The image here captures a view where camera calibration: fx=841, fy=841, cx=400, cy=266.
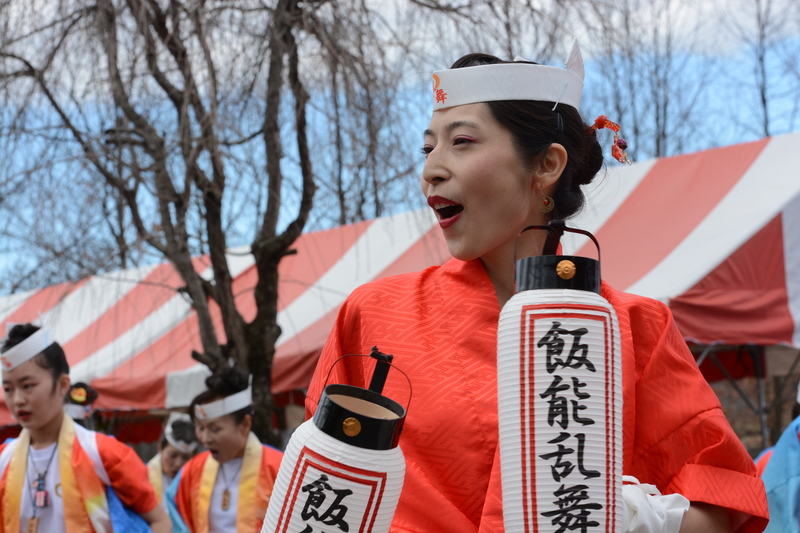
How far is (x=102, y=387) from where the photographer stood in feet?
19.9

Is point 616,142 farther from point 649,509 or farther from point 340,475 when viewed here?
point 340,475

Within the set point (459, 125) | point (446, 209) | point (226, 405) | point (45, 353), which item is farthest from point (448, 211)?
point (226, 405)

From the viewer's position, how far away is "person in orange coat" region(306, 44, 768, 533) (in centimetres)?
121

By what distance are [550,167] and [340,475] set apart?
2.13 ft

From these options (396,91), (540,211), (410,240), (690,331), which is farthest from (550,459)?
(410,240)

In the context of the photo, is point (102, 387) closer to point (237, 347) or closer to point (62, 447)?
point (237, 347)

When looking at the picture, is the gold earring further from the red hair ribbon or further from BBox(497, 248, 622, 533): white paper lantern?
BBox(497, 248, 622, 533): white paper lantern

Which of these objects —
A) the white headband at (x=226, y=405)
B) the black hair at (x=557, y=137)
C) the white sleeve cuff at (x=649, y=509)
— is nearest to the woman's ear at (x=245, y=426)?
the white headband at (x=226, y=405)

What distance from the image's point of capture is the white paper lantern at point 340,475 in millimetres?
951

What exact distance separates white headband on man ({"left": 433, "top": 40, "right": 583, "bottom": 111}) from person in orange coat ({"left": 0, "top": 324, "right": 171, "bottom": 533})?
8.49ft

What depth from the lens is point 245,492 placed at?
4.44 meters

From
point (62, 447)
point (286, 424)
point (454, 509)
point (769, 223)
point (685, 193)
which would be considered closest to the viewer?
point (454, 509)

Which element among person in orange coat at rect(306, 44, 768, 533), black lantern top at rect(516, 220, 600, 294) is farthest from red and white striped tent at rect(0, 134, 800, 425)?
black lantern top at rect(516, 220, 600, 294)

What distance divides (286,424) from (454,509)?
233 inches
